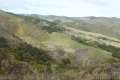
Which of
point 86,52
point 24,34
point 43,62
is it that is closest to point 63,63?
point 43,62

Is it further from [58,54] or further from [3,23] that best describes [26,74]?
[3,23]

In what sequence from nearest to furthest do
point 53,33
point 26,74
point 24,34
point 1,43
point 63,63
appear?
point 26,74, point 63,63, point 1,43, point 24,34, point 53,33

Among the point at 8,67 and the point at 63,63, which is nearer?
the point at 8,67

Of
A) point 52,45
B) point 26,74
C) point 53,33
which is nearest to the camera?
point 26,74

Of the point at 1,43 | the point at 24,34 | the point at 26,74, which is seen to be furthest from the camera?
the point at 24,34

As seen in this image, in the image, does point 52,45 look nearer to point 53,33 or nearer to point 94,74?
point 53,33

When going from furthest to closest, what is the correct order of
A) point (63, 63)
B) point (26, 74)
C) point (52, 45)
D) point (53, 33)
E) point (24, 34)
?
point (53, 33)
point (24, 34)
point (52, 45)
point (63, 63)
point (26, 74)

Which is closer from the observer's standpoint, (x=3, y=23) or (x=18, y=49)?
(x=18, y=49)

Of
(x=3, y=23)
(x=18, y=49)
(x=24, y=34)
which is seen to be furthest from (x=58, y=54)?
(x=3, y=23)

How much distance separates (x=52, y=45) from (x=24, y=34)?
17629mm

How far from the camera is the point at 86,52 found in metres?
136

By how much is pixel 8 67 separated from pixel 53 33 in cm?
6383

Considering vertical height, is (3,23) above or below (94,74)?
above

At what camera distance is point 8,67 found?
105 metres
